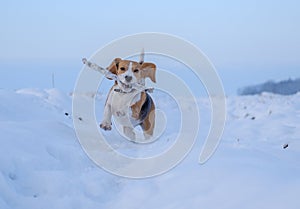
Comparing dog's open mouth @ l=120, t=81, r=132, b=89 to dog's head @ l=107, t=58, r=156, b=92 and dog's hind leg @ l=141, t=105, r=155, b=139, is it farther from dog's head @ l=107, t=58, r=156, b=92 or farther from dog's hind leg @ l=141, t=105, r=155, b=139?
dog's hind leg @ l=141, t=105, r=155, b=139

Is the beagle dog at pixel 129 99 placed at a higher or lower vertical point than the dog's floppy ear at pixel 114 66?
lower

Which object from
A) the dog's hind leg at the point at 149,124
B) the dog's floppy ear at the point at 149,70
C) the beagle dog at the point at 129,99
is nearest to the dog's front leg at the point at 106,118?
the beagle dog at the point at 129,99

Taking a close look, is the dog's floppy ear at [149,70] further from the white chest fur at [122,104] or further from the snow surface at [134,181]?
the snow surface at [134,181]

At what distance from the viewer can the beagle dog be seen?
212cm

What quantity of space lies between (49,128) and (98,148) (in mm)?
1120

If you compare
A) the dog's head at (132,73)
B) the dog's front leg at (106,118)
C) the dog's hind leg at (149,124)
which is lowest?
the dog's front leg at (106,118)

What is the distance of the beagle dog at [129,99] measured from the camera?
6.94 feet

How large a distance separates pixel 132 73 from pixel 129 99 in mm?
137

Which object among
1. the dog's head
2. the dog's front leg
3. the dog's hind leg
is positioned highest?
the dog's head

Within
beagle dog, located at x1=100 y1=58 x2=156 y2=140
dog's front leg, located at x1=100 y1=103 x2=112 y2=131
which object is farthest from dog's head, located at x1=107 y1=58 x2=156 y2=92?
dog's front leg, located at x1=100 y1=103 x2=112 y2=131

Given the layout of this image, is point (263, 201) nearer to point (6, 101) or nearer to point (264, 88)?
point (6, 101)

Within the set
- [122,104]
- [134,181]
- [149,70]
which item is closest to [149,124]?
[122,104]

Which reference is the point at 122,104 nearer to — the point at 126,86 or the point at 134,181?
the point at 126,86

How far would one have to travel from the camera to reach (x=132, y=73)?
82.8 inches
